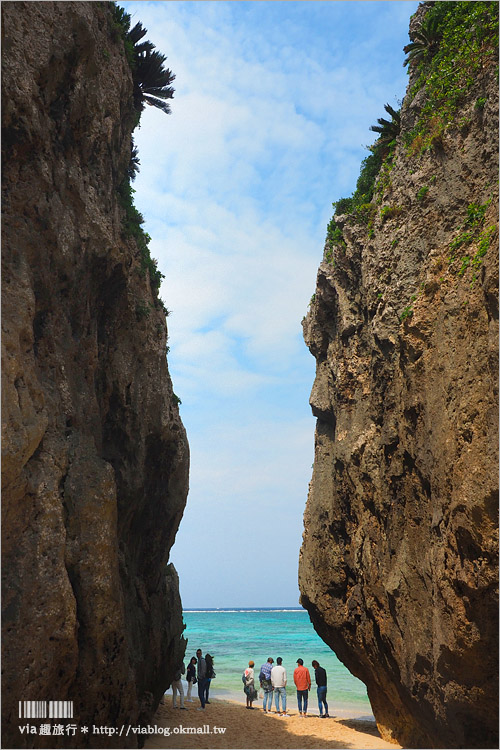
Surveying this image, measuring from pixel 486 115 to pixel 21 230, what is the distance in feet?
29.5

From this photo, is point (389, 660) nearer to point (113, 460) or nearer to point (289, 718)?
point (289, 718)

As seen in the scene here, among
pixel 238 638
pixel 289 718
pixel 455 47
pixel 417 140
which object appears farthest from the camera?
pixel 238 638

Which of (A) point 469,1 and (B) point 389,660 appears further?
(B) point 389,660

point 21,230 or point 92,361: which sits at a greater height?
point 21,230

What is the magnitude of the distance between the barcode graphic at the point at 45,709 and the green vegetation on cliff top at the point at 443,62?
12904 mm

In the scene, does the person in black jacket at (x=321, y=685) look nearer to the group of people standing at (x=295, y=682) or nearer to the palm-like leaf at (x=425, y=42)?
the group of people standing at (x=295, y=682)

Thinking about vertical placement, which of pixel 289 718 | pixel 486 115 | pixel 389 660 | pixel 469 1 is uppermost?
pixel 469 1

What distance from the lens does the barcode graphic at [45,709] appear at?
927 centimetres

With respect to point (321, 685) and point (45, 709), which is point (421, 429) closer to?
point (45, 709)

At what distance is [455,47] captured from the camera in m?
12.9

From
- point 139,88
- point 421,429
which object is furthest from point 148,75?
point 421,429

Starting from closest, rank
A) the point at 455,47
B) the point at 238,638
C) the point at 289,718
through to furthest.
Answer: the point at 455,47, the point at 289,718, the point at 238,638

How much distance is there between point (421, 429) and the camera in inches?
486

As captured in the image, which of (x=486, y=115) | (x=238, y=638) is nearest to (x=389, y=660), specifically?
(x=486, y=115)
